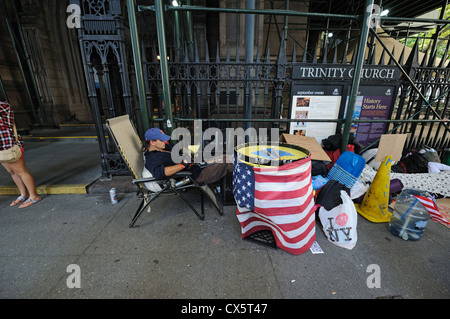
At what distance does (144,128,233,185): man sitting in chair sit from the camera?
2.47 m

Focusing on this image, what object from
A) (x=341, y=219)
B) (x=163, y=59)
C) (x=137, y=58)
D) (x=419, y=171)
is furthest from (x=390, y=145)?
(x=137, y=58)

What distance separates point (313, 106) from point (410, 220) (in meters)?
2.30

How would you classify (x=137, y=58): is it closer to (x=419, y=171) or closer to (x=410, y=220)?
(x=410, y=220)

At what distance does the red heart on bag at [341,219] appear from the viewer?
7.24 ft

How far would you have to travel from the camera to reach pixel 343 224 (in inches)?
87.6

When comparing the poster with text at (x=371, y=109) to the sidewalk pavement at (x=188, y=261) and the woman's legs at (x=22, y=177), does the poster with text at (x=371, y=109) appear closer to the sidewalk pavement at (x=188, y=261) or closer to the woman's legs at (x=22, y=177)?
the sidewalk pavement at (x=188, y=261)

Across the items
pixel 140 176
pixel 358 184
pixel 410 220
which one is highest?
pixel 140 176

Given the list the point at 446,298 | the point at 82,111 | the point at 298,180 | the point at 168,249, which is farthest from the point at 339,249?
the point at 82,111

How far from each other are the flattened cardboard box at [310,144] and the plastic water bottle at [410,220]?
1.15 meters

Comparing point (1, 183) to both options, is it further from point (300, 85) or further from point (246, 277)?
point (300, 85)

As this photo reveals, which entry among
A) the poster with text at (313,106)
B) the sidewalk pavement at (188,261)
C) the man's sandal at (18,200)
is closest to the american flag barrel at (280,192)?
the sidewalk pavement at (188,261)

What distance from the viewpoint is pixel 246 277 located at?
6.09 ft

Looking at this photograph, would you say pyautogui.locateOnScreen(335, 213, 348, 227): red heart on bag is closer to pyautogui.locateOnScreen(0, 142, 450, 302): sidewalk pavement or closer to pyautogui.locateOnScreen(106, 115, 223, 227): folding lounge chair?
pyautogui.locateOnScreen(0, 142, 450, 302): sidewalk pavement

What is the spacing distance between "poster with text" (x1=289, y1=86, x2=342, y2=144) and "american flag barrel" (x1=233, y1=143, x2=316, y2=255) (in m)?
1.83
